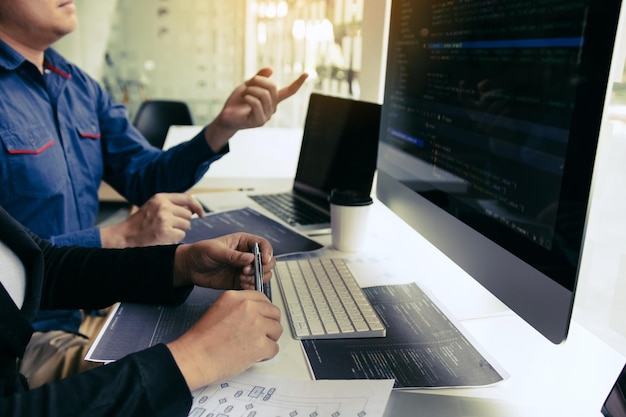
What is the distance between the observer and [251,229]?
4.05 feet

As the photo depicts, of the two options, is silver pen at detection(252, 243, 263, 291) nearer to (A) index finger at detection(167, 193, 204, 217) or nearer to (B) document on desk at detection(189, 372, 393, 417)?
(B) document on desk at detection(189, 372, 393, 417)

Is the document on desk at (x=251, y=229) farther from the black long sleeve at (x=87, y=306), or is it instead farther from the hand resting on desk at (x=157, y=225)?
the black long sleeve at (x=87, y=306)

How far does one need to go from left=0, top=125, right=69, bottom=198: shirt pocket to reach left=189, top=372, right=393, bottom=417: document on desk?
0.91 meters

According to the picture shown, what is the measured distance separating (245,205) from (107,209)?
8.81ft

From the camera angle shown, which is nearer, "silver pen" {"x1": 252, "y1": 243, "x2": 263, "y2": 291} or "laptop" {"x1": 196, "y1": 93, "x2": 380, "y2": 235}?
"silver pen" {"x1": 252, "y1": 243, "x2": 263, "y2": 291}

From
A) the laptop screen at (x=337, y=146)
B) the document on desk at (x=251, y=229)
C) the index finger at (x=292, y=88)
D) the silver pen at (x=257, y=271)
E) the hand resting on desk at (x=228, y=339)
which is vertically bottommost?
the document on desk at (x=251, y=229)

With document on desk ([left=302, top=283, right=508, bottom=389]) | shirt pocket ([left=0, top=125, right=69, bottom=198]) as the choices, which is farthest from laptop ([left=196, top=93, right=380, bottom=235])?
document on desk ([left=302, top=283, right=508, bottom=389])

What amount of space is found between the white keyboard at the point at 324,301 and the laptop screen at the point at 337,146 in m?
0.39

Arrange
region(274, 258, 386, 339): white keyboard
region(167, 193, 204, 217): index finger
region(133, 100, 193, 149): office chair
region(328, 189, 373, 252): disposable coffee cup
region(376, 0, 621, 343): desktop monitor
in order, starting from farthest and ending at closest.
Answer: region(133, 100, 193, 149): office chair < region(167, 193, 204, 217): index finger < region(328, 189, 373, 252): disposable coffee cup < region(274, 258, 386, 339): white keyboard < region(376, 0, 621, 343): desktop monitor

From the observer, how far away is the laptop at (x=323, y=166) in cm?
133

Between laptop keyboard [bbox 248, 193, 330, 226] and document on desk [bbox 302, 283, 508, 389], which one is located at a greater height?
laptop keyboard [bbox 248, 193, 330, 226]

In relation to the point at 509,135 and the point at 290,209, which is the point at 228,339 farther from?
the point at 290,209

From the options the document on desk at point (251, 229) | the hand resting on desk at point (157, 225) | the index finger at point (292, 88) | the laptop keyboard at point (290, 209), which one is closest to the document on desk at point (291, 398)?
the document on desk at point (251, 229)

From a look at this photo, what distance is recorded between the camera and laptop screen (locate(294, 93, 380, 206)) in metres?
1.33
